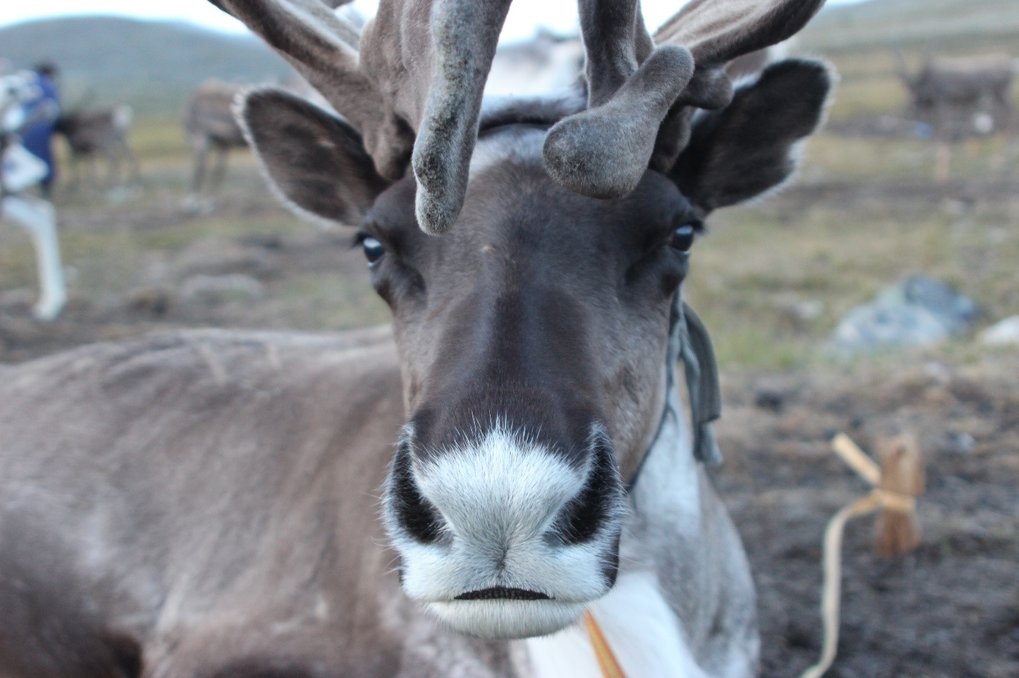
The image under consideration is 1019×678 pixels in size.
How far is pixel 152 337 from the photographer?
4168 millimetres

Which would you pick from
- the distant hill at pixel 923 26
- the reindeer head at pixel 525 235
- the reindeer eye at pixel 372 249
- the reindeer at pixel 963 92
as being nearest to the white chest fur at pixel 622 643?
the reindeer head at pixel 525 235

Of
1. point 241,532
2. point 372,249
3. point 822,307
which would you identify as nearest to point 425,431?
point 372,249

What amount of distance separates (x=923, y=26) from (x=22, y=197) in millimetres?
107313

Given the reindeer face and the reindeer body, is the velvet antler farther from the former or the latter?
the reindeer body

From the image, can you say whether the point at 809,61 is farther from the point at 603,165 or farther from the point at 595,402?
the point at 595,402

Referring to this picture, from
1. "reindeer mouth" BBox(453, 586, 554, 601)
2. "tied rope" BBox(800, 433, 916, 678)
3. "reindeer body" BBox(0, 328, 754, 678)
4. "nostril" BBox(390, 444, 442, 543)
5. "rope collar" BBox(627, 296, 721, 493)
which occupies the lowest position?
"tied rope" BBox(800, 433, 916, 678)

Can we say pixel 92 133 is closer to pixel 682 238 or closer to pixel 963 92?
pixel 963 92

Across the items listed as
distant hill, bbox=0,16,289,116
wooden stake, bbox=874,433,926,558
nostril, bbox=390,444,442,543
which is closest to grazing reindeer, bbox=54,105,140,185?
wooden stake, bbox=874,433,926,558

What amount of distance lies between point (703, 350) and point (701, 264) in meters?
8.54

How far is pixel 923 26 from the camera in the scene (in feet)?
331

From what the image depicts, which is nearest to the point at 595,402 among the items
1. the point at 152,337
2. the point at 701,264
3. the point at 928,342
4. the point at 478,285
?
the point at 478,285

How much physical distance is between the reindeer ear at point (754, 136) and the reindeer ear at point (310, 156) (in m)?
0.92

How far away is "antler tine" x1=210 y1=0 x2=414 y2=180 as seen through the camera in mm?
2477

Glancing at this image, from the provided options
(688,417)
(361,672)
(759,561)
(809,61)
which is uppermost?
(809,61)
